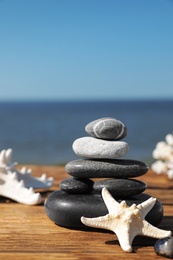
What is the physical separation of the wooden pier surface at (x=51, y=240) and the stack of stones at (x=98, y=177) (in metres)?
0.11

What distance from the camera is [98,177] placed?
2.89m

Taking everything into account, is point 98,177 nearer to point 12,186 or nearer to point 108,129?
point 108,129

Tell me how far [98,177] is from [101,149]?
0.52ft

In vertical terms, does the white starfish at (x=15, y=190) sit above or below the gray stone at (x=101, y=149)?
below

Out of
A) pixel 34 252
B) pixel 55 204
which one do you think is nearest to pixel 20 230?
pixel 55 204

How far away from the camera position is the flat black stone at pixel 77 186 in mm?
2916

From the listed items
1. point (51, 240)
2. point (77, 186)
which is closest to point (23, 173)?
point (77, 186)

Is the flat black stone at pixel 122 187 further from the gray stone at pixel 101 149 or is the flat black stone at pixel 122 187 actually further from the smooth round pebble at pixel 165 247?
the smooth round pebble at pixel 165 247

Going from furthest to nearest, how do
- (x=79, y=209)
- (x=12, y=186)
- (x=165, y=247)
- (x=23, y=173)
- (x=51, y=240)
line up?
(x=23, y=173), (x=12, y=186), (x=79, y=209), (x=51, y=240), (x=165, y=247)

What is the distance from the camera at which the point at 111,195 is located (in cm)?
288

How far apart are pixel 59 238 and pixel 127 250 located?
40 cm

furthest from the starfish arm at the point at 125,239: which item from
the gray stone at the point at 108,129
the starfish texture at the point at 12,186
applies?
the starfish texture at the point at 12,186

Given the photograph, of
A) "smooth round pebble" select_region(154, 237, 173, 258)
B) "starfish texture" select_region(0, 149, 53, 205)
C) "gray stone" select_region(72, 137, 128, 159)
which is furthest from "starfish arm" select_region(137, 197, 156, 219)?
"starfish texture" select_region(0, 149, 53, 205)

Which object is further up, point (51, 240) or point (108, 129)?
point (108, 129)
